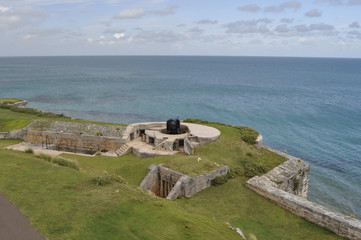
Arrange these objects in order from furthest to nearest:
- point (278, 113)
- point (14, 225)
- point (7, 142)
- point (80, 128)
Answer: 1. point (278, 113)
2. point (7, 142)
3. point (80, 128)
4. point (14, 225)

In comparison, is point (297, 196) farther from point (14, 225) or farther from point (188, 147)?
point (14, 225)

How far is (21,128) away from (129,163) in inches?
628

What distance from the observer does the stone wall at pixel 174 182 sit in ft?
65.6

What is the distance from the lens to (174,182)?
2128cm

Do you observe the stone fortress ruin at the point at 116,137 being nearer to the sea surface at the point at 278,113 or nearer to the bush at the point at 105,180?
the bush at the point at 105,180

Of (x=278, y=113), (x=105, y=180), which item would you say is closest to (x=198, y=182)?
(x=105, y=180)

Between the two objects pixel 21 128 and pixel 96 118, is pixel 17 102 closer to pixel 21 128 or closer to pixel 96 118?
pixel 96 118

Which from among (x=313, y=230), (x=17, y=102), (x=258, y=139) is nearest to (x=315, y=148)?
(x=258, y=139)

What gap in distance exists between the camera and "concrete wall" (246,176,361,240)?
53.6 feet

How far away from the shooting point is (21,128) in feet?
109

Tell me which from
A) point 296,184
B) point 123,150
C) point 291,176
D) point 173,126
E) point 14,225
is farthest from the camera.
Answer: point 173,126

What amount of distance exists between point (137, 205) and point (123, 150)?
14014 millimetres

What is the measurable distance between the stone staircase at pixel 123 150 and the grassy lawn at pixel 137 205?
2.24 metres

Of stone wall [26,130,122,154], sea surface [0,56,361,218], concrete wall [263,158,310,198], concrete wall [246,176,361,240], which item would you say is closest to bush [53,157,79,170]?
stone wall [26,130,122,154]
